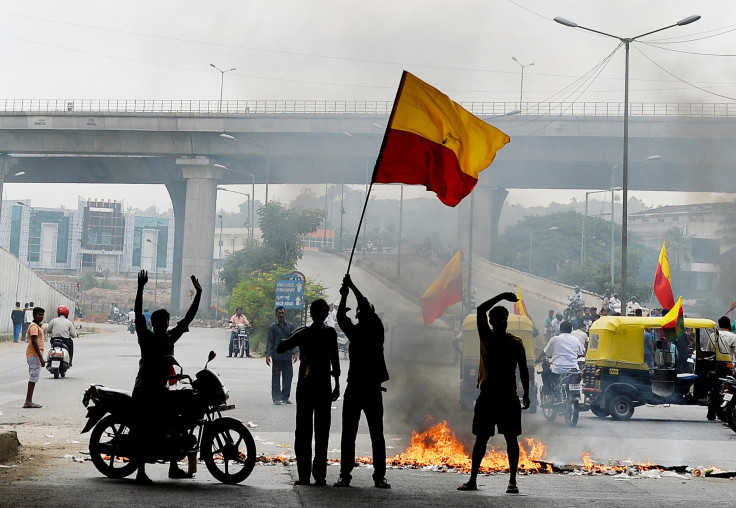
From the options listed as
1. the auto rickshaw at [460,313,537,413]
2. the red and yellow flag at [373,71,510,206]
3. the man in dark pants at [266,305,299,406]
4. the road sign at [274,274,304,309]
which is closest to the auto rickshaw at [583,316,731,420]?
the auto rickshaw at [460,313,537,413]

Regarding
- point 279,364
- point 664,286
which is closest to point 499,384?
point 279,364

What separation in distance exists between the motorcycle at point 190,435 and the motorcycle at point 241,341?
80.2ft

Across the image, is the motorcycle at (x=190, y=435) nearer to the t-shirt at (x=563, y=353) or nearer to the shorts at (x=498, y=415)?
the shorts at (x=498, y=415)

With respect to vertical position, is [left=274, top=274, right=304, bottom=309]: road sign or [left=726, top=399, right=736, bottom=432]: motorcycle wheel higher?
[left=274, top=274, right=304, bottom=309]: road sign

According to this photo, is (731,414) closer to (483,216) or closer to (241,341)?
(241,341)

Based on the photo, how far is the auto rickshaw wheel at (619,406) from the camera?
56.4 feet

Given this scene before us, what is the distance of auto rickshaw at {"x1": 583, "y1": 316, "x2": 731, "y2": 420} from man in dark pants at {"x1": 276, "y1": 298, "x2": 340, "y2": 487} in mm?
9403

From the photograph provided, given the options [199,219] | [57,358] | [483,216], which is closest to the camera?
[57,358]

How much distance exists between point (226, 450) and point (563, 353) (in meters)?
9.11

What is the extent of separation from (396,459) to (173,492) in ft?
10.5

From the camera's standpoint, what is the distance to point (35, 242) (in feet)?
475

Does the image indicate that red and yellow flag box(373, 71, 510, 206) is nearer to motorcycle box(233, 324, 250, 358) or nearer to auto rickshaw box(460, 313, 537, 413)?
auto rickshaw box(460, 313, 537, 413)

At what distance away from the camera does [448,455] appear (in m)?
10.9

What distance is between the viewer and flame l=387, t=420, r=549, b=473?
1050 cm
